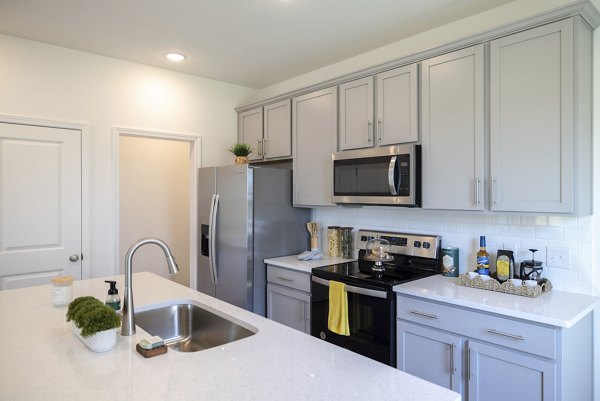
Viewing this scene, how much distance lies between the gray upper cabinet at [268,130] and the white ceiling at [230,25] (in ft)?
1.47

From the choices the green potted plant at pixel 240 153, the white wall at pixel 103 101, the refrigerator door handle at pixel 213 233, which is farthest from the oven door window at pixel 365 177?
the white wall at pixel 103 101

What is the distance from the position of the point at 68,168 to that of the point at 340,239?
2.30 m

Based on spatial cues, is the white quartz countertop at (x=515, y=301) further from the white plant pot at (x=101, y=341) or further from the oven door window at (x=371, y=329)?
the white plant pot at (x=101, y=341)

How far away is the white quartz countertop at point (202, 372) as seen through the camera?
3.60 ft

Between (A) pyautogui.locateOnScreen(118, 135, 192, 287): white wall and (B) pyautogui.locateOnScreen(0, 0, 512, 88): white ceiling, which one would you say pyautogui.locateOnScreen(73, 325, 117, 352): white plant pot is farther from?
(A) pyautogui.locateOnScreen(118, 135, 192, 287): white wall

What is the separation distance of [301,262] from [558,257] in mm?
1734

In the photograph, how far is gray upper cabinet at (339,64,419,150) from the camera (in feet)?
8.68

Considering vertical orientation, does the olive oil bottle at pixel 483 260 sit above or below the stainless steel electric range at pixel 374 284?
above

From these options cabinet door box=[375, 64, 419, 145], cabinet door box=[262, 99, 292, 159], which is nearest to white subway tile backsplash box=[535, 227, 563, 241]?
cabinet door box=[375, 64, 419, 145]

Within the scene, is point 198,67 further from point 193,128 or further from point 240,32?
point 240,32

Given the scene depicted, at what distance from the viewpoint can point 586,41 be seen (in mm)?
2061

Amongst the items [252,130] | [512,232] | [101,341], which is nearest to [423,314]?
[512,232]

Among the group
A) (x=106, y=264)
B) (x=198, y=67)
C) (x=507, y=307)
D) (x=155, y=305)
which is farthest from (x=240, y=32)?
(x=507, y=307)

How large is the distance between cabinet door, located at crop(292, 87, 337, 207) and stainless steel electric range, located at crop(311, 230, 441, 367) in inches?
20.4
